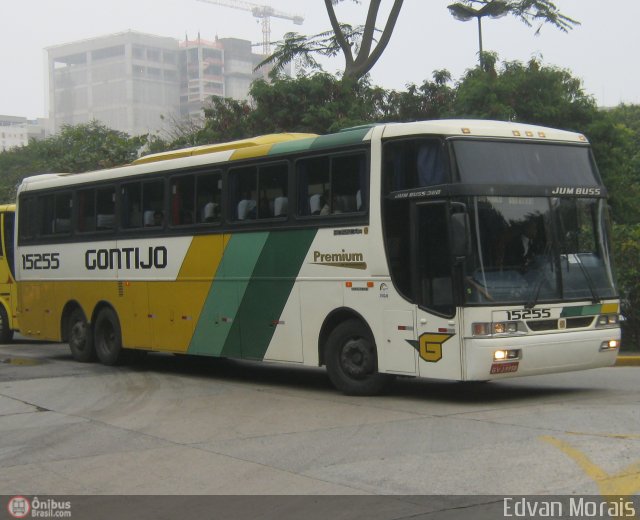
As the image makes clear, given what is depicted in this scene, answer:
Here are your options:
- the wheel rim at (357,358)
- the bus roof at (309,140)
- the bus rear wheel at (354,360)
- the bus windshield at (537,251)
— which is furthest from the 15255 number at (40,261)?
the bus windshield at (537,251)

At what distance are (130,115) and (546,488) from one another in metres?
193

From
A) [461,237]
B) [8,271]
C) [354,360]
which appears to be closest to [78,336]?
[8,271]

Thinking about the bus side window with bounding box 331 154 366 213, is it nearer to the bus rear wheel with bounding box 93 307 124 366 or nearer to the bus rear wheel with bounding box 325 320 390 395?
the bus rear wheel with bounding box 325 320 390 395

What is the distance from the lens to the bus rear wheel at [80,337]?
18141 millimetres

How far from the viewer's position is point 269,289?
45.9 feet

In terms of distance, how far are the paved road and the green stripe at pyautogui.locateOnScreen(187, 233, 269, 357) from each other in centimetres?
64

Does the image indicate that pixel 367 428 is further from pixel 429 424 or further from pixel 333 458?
pixel 333 458

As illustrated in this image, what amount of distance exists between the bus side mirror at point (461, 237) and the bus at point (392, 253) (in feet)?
0.07

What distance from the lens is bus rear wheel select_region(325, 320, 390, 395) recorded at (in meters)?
12.4

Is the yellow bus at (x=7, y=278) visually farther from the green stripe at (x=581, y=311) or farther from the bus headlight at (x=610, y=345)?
the bus headlight at (x=610, y=345)

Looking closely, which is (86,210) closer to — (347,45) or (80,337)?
(80,337)

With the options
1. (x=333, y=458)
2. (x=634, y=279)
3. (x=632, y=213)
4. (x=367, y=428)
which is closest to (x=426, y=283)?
(x=367, y=428)

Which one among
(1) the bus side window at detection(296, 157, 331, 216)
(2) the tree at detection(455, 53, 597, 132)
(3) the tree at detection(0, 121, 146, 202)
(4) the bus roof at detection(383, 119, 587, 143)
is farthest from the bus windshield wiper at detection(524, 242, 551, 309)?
(3) the tree at detection(0, 121, 146, 202)

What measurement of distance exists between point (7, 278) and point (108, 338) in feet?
24.1
